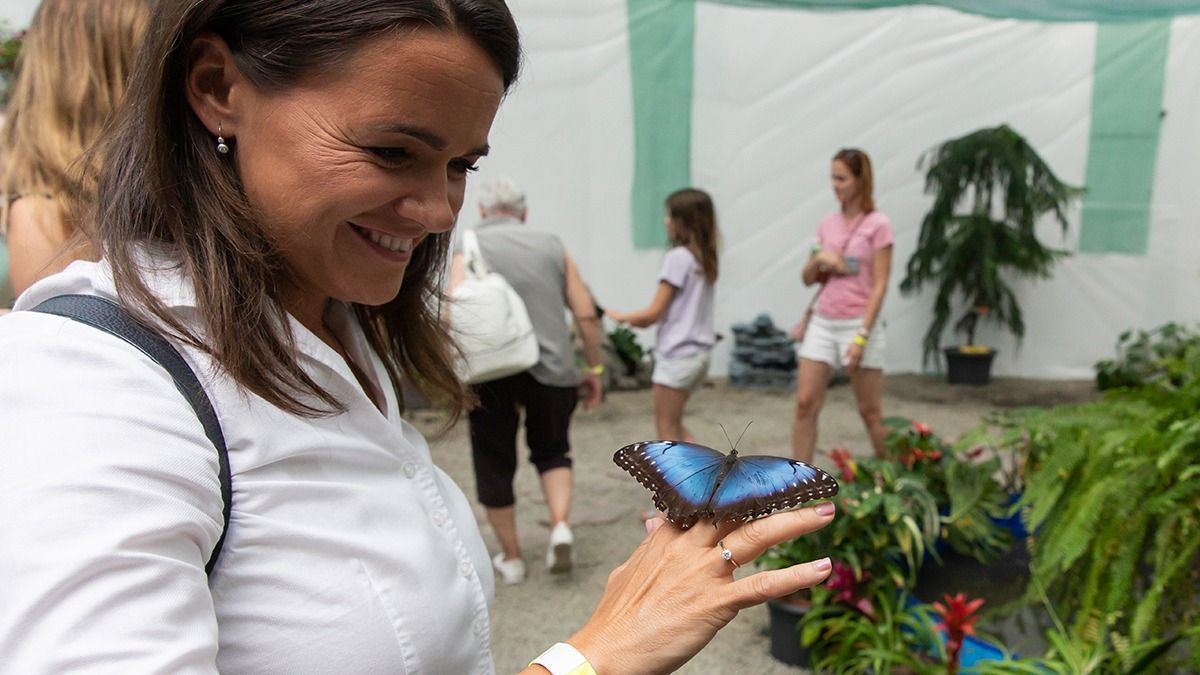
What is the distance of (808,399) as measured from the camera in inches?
158

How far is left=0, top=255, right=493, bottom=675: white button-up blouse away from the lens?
1.93 ft

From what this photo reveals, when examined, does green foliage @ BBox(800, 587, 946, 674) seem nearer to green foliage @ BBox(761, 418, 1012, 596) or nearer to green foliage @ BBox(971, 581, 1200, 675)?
green foliage @ BBox(761, 418, 1012, 596)

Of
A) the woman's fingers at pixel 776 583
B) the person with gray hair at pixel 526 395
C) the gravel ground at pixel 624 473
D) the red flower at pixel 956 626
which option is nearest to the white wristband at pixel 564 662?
the woman's fingers at pixel 776 583

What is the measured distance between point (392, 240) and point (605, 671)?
524mm

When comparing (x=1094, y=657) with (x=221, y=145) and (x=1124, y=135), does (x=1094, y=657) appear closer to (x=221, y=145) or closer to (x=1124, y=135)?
(x=221, y=145)

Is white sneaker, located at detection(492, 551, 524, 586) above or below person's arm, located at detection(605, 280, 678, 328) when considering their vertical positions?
below

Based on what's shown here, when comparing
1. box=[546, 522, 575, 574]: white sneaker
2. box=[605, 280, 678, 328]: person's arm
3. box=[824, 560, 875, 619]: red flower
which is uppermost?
box=[605, 280, 678, 328]: person's arm

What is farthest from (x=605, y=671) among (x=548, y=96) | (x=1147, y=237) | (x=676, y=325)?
(x=1147, y=237)

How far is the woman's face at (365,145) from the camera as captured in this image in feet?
2.68

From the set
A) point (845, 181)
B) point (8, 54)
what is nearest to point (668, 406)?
point (845, 181)

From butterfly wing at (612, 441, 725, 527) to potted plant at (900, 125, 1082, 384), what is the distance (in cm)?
654

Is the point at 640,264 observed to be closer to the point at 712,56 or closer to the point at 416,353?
the point at 712,56

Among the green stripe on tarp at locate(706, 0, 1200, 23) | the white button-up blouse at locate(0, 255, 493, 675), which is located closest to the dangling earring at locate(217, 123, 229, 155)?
the white button-up blouse at locate(0, 255, 493, 675)

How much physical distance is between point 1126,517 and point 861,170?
2263mm
